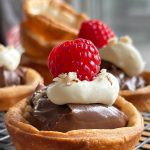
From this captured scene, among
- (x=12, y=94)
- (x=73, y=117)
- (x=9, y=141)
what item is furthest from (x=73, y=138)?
(x=12, y=94)

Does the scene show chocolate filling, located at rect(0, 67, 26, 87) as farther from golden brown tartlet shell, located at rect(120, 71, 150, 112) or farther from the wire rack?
golden brown tartlet shell, located at rect(120, 71, 150, 112)

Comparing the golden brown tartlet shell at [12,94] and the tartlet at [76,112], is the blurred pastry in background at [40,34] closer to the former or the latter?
the golden brown tartlet shell at [12,94]

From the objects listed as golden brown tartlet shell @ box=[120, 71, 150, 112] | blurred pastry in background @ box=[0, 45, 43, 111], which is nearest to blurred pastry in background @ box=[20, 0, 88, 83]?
blurred pastry in background @ box=[0, 45, 43, 111]

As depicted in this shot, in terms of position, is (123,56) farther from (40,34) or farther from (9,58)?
(40,34)

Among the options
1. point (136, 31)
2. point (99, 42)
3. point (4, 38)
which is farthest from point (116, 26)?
point (99, 42)

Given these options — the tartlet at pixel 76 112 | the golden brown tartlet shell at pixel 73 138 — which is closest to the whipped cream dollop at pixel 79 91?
the tartlet at pixel 76 112

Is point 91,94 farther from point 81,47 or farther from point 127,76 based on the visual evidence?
point 127,76
